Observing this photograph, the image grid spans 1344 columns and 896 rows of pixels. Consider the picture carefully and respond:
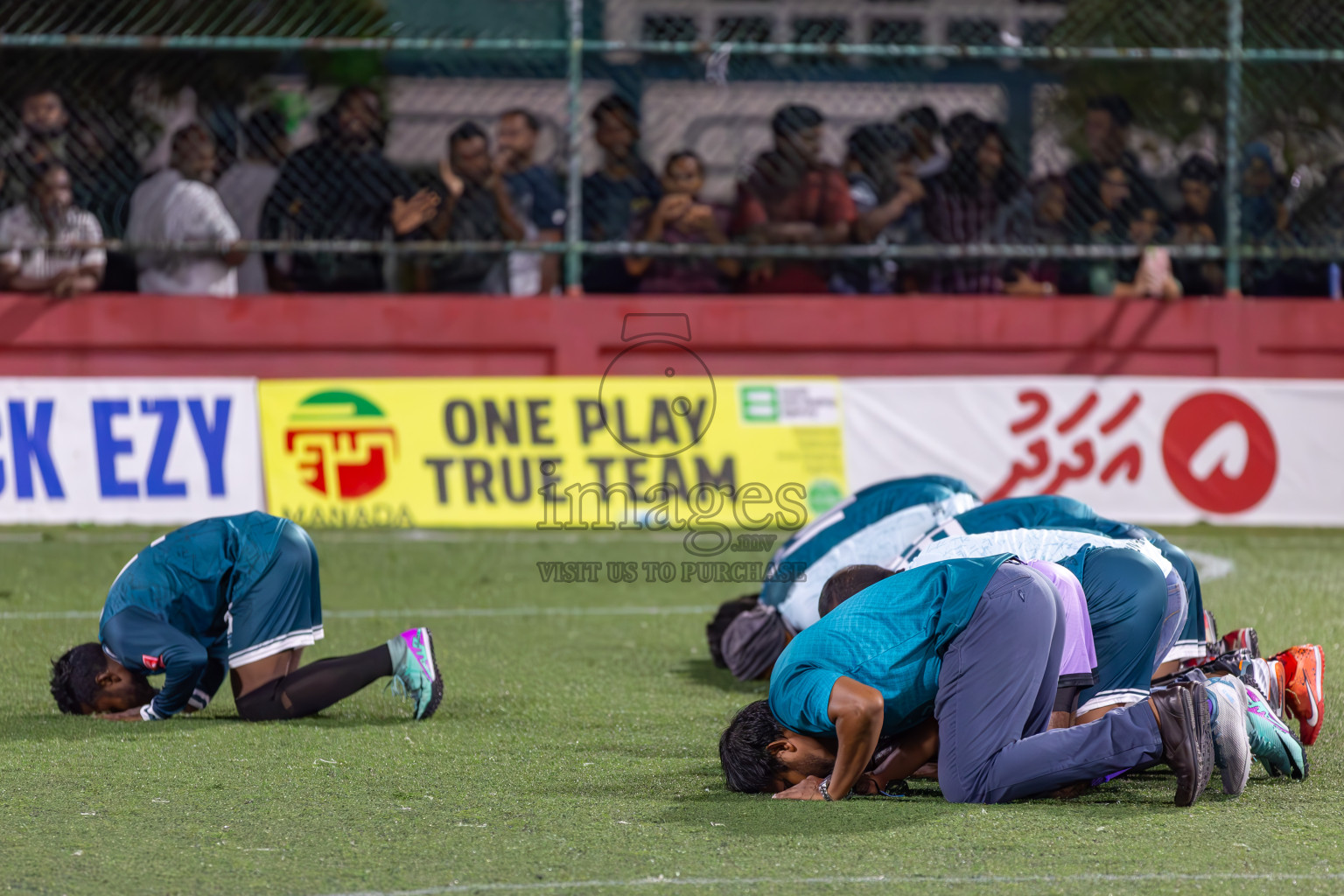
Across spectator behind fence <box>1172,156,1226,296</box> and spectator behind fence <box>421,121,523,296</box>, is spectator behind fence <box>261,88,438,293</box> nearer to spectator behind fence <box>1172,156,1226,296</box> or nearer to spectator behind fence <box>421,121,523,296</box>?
spectator behind fence <box>421,121,523,296</box>

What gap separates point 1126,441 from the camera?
11359mm

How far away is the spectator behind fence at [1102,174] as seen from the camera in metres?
11.8

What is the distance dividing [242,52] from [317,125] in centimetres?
85

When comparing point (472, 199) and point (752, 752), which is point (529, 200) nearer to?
point (472, 199)

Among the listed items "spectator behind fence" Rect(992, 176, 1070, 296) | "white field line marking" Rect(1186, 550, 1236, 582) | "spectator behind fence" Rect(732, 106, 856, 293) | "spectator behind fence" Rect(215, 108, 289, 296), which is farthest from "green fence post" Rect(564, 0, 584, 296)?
"white field line marking" Rect(1186, 550, 1236, 582)

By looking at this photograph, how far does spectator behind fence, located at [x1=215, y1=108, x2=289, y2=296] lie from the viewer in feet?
36.5

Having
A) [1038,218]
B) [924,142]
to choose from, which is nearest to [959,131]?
[924,142]

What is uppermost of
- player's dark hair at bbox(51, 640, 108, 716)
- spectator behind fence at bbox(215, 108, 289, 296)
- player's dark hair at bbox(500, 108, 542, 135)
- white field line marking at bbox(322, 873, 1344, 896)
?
player's dark hair at bbox(500, 108, 542, 135)

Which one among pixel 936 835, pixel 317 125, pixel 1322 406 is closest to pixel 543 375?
pixel 317 125

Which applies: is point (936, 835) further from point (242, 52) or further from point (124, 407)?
point (242, 52)

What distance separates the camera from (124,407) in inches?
429

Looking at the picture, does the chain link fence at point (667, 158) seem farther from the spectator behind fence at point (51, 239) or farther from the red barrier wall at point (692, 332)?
the red barrier wall at point (692, 332)

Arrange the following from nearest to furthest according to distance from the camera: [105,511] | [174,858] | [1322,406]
→ [174,858], [105,511], [1322,406]

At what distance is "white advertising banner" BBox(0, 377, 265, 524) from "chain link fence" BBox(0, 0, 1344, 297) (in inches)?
37.5
